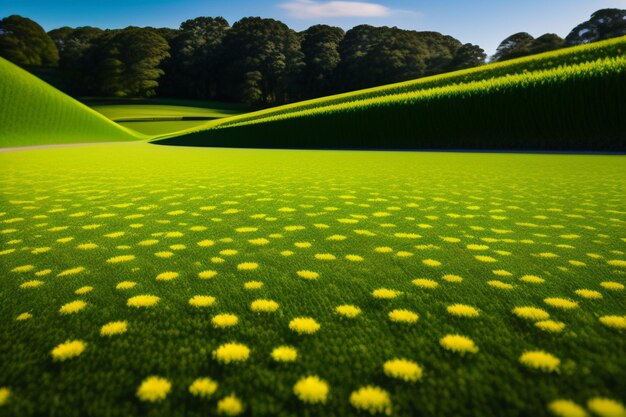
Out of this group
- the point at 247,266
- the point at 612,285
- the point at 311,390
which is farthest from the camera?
the point at 247,266

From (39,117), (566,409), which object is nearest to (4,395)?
(566,409)

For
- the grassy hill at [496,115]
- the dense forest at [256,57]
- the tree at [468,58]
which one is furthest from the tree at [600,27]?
the grassy hill at [496,115]

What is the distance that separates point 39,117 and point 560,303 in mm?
36760

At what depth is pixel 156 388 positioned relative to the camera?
5.14ft

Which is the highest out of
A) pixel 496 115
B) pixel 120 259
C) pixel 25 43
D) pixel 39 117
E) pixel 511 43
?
pixel 25 43

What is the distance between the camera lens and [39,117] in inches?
1175

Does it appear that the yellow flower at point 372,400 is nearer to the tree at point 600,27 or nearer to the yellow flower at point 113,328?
the yellow flower at point 113,328

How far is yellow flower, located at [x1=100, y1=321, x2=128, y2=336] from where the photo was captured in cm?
201

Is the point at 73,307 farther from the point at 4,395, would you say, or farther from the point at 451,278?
the point at 451,278

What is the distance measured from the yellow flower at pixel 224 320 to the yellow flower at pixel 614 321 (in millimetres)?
2042

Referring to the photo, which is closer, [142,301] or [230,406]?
[230,406]

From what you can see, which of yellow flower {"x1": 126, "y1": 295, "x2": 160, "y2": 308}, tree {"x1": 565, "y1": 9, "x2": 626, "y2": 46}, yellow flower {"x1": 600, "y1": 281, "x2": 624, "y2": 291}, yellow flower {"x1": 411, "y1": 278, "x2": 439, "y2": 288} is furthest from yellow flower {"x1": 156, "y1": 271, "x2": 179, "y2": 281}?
tree {"x1": 565, "y1": 9, "x2": 626, "y2": 46}

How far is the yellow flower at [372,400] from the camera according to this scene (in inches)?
57.1

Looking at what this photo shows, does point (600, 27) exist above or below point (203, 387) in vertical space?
above
